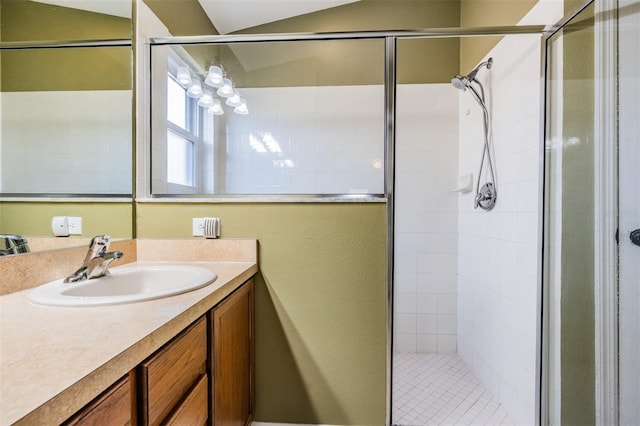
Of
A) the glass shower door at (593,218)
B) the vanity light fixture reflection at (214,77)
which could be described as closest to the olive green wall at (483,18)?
the glass shower door at (593,218)

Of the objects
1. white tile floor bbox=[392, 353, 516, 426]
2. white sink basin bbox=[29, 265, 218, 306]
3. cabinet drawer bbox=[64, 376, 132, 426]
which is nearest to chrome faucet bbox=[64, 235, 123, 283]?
white sink basin bbox=[29, 265, 218, 306]

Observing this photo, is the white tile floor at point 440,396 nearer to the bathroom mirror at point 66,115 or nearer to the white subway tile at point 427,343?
the white subway tile at point 427,343

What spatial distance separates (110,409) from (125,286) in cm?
73

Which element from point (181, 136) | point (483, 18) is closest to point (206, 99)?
point (181, 136)

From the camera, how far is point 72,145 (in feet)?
3.76

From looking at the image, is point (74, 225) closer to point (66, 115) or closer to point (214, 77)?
point (66, 115)

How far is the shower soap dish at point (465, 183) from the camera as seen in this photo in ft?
6.68

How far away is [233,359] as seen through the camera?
3.86ft

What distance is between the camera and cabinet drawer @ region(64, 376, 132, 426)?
1.55 feet

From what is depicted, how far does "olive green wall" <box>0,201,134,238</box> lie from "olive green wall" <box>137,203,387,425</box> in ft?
1.14

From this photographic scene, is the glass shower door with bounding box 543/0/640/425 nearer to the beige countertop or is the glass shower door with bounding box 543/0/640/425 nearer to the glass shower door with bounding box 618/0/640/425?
the glass shower door with bounding box 618/0/640/425

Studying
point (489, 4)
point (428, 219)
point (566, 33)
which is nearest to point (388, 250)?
point (428, 219)

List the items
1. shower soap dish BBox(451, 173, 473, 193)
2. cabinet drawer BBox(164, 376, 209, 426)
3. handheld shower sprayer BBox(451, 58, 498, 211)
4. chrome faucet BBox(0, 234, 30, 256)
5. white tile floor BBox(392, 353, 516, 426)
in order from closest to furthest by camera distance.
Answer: cabinet drawer BBox(164, 376, 209, 426), chrome faucet BBox(0, 234, 30, 256), white tile floor BBox(392, 353, 516, 426), handheld shower sprayer BBox(451, 58, 498, 211), shower soap dish BBox(451, 173, 473, 193)

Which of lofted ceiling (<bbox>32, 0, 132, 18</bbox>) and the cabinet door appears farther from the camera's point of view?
lofted ceiling (<bbox>32, 0, 132, 18</bbox>)
